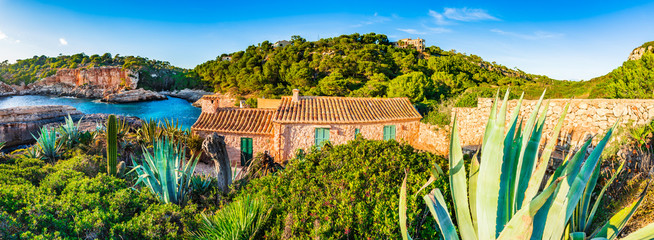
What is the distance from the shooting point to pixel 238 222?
2693 mm

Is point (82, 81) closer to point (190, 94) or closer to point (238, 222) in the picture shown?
point (190, 94)

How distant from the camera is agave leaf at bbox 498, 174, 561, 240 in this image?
1.40 metres

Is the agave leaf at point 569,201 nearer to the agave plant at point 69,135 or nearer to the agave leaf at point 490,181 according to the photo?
the agave leaf at point 490,181

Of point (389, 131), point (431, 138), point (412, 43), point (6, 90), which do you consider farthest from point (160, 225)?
point (6, 90)

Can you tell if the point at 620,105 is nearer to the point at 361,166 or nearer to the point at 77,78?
the point at 361,166

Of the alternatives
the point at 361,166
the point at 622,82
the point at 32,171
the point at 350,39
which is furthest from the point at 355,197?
the point at 350,39

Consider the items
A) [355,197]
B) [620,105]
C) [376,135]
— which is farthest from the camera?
[376,135]

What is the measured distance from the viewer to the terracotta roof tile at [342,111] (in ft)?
36.3

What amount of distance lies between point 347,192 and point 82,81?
75.8m

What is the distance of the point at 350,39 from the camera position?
52.7 m

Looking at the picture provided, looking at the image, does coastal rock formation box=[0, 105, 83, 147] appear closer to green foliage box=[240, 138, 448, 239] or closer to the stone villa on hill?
the stone villa on hill

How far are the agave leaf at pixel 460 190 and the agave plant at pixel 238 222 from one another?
1731 mm

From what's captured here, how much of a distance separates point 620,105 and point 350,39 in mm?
50016

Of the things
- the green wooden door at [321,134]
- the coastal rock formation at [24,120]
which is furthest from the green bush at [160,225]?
the coastal rock formation at [24,120]
